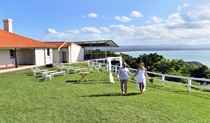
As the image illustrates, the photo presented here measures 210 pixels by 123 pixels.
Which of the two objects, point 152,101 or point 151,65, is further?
point 151,65

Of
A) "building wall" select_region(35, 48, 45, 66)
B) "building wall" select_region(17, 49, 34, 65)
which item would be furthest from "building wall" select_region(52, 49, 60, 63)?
"building wall" select_region(17, 49, 34, 65)

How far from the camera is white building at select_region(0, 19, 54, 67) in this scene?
20.8 meters

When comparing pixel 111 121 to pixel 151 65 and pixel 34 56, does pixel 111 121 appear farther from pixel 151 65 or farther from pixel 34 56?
pixel 151 65

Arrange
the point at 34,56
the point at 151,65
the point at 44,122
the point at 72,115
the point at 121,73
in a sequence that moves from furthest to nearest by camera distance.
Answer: the point at 151,65 < the point at 34,56 < the point at 121,73 < the point at 72,115 < the point at 44,122

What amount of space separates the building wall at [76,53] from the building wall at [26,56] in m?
8.48

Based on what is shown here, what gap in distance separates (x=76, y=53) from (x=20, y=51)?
36.3ft

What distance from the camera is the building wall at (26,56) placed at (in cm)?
2468

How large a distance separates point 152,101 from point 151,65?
98.2 feet

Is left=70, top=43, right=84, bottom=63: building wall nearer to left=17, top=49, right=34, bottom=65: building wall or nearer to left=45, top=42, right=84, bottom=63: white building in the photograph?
left=45, top=42, right=84, bottom=63: white building

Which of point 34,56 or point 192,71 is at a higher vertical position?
point 34,56

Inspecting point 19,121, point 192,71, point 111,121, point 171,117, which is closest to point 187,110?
point 171,117

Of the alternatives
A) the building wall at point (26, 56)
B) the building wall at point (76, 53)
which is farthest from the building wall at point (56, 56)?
the building wall at point (26, 56)

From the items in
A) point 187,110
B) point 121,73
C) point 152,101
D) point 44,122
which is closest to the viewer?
point 44,122

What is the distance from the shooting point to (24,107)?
7527 mm
